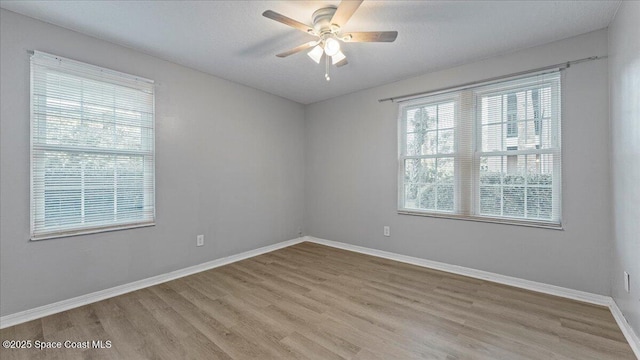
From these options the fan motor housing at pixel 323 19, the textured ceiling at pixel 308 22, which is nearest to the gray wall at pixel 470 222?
the textured ceiling at pixel 308 22

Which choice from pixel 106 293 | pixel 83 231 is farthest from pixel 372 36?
pixel 106 293

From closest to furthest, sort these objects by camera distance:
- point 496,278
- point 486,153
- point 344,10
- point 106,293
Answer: point 344,10, point 106,293, point 496,278, point 486,153

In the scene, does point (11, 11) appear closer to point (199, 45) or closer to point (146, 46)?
point (146, 46)

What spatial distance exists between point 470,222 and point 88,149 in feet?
13.5

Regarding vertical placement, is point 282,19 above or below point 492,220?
above

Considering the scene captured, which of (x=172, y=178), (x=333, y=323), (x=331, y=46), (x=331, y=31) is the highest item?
(x=331, y=31)

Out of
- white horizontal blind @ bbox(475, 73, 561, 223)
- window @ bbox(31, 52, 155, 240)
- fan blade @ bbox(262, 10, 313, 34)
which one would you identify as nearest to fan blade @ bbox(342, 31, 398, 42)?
fan blade @ bbox(262, 10, 313, 34)

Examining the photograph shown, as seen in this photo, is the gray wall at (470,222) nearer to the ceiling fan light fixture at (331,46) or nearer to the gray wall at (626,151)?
the gray wall at (626,151)

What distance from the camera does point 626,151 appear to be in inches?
76.7

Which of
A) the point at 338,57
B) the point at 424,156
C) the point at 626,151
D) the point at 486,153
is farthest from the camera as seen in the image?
the point at 424,156

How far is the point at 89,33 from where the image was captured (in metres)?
2.49

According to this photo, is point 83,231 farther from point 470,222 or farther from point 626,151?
point 626,151

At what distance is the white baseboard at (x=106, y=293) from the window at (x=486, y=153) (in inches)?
102

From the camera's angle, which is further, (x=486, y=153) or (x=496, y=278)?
(x=486, y=153)
